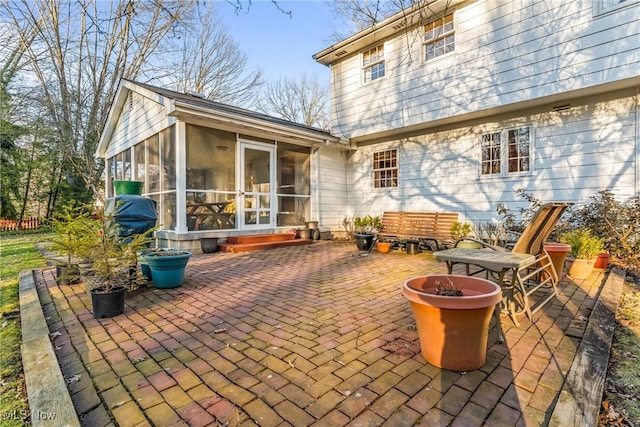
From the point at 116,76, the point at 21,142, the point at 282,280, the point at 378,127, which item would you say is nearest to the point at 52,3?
the point at 116,76

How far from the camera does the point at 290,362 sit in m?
2.15

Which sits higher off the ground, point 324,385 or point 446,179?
point 446,179

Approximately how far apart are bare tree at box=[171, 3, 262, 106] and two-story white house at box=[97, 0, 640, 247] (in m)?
9.92

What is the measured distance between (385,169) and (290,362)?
7795mm

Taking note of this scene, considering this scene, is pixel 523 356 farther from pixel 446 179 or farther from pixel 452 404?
pixel 446 179

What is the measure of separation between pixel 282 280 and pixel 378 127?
224 inches

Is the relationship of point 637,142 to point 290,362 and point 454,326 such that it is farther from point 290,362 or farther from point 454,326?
point 290,362

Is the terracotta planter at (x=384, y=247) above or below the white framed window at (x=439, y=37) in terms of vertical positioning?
below

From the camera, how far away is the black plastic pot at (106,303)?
3.02 meters

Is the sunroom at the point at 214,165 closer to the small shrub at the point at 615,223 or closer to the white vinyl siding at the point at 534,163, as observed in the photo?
the white vinyl siding at the point at 534,163

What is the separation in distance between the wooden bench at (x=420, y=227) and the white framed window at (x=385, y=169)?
4.03ft

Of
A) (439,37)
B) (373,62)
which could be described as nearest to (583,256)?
(439,37)

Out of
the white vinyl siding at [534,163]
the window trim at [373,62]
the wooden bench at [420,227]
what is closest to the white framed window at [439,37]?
the window trim at [373,62]

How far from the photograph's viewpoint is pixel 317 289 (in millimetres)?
4008
